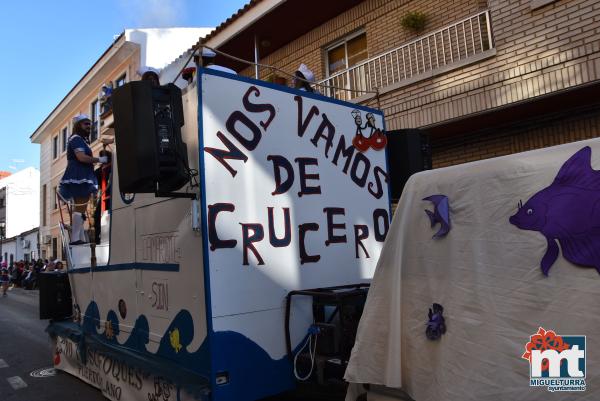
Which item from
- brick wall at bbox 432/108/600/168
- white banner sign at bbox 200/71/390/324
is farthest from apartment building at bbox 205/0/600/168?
white banner sign at bbox 200/71/390/324

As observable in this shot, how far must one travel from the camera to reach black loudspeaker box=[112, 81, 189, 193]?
284 centimetres

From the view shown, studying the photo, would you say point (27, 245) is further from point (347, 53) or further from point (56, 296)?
point (56, 296)

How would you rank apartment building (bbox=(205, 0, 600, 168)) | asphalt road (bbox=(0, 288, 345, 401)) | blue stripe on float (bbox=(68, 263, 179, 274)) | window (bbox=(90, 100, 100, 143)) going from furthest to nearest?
window (bbox=(90, 100, 100, 143)) < apartment building (bbox=(205, 0, 600, 168)) < blue stripe on float (bbox=(68, 263, 179, 274)) < asphalt road (bbox=(0, 288, 345, 401))

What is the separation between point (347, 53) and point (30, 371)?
8579 millimetres

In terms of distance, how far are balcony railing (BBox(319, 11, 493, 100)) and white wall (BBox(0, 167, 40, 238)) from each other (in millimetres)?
42962

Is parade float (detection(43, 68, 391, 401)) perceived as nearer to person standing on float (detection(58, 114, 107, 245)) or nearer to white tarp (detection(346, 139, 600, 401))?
white tarp (detection(346, 139, 600, 401))

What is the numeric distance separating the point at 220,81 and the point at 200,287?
1372mm

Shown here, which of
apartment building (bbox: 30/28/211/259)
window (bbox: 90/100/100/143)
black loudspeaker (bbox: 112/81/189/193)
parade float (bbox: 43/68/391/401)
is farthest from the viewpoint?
window (bbox: 90/100/100/143)

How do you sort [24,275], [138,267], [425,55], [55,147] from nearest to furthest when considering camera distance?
[138,267] < [425,55] < [24,275] < [55,147]

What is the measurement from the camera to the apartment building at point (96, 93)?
18641 millimetres

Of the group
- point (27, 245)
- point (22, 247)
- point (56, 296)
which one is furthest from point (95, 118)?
point (22, 247)

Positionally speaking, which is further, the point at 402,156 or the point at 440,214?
the point at 402,156

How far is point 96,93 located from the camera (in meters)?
21.9

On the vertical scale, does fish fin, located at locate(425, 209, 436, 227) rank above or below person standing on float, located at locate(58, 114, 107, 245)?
below
